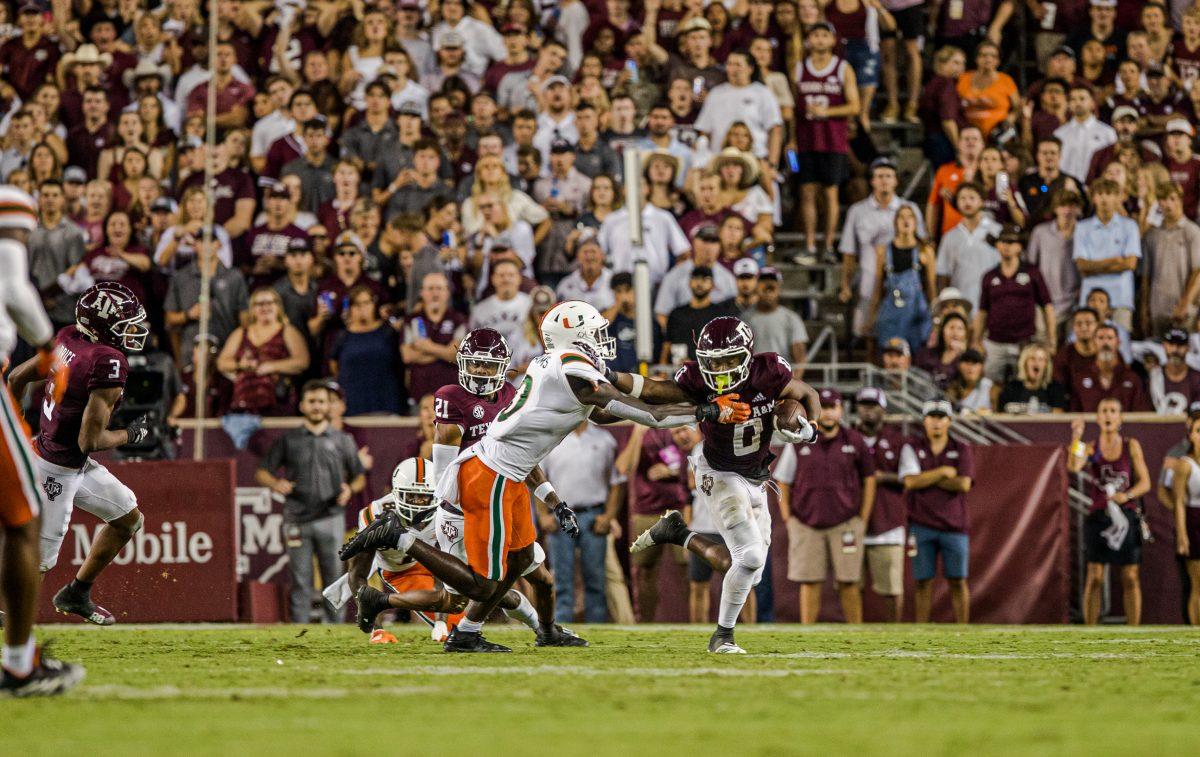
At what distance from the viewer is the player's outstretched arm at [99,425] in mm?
9352

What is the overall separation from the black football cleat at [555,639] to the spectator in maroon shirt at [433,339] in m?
4.81

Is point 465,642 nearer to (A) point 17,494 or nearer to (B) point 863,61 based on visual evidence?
(A) point 17,494

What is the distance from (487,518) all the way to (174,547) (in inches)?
214

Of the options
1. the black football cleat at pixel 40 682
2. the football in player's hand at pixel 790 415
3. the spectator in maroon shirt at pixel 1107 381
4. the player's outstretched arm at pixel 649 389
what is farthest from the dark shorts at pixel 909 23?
the black football cleat at pixel 40 682

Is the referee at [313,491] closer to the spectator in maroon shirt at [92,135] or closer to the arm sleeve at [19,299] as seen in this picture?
the spectator in maroon shirt at [92,135]

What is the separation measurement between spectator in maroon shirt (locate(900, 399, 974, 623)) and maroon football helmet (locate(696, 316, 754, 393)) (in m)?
4.73

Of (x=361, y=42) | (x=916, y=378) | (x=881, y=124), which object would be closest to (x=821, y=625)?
(x=916, y=378)

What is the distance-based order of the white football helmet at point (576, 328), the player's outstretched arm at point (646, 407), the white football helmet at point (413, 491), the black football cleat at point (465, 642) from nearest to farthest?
the player's outstretched arm at point (646, 407), the white football helmet at point (576, 328), the black football cleat at point (465, 642), the white football helmet at point (413, 491)

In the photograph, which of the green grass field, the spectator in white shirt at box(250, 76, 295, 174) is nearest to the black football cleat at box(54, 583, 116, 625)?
the green grass field

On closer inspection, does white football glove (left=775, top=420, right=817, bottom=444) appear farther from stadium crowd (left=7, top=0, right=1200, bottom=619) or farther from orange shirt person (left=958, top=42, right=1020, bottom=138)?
orange shirt person (left=958, top=42, right=1020, bottom=138)

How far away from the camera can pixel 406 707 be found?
6.14 metres

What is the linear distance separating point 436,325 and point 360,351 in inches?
28.6

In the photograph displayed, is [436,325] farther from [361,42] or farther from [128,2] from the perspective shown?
[128,2]

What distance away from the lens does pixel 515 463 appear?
9172mm
